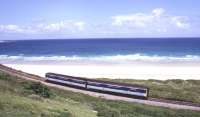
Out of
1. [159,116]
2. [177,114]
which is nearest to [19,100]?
[159,116]

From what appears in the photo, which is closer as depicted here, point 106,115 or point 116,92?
point 106,115

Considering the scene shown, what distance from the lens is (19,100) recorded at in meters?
19.4

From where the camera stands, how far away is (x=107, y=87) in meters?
36.9

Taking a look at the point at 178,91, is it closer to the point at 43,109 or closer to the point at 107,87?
the point at 107,87

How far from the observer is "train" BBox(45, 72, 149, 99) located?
35.6 m

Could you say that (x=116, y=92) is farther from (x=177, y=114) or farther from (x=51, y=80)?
(x=177, y=114)

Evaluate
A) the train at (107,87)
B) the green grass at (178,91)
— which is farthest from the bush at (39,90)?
the green grass at (178,91)

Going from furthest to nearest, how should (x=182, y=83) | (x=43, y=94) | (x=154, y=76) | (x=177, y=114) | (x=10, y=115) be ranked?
(x=154, y=76) < (x=182, y=83) < (x=177, y=114) < (x=43, y=94) < (x=10, y=115)

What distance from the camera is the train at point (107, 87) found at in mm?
35594

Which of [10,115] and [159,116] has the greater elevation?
[10,115]

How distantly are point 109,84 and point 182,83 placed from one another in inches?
550

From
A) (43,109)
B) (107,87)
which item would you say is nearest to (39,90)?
(43,109)

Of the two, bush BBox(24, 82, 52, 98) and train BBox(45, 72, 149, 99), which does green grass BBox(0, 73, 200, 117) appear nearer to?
bush BBox(24, 82, 52, 98)

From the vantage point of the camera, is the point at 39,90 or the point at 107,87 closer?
the point at 39,90
